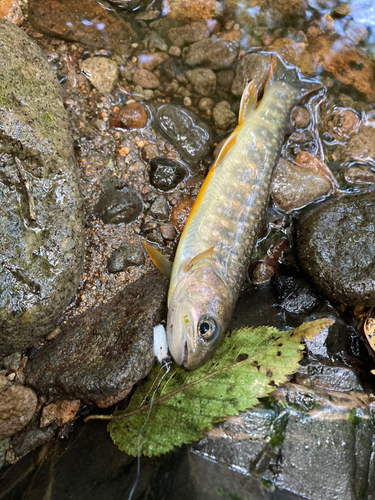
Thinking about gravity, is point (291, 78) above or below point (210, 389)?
above

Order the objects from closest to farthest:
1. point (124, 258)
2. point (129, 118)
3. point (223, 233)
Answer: point (223, 233) → point (124, 258) → point (129, 118)

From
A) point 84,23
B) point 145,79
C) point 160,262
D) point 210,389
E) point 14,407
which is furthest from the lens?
point 145,79

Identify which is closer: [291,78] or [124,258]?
[124,258]

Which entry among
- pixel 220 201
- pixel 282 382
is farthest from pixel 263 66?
pixel 282 382

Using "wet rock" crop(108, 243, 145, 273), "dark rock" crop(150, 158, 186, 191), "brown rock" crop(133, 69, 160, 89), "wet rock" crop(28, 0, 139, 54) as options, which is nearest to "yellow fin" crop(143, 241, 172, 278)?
"wet rock" crop(108, 243, 145, 273)

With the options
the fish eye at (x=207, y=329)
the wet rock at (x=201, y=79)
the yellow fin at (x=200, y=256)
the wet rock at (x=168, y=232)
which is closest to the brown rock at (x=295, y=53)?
the wet rock at (x=201, y=79)

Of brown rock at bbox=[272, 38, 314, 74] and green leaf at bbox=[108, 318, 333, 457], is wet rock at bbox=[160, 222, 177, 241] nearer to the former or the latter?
green leaf at bbox=[108, 318, 333, 457]

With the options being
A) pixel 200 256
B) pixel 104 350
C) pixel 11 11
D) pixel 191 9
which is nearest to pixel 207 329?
pixel 200 256

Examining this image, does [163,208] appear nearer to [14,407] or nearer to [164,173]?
[164,173]
